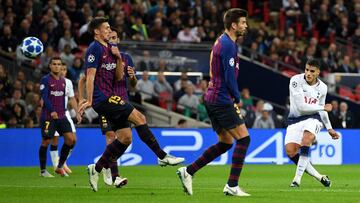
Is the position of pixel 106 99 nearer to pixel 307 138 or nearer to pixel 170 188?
pixel 170 188

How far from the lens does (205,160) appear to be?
13008 mm

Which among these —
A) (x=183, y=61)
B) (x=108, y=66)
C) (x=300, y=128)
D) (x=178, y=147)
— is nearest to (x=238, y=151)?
(x=108, y=66)

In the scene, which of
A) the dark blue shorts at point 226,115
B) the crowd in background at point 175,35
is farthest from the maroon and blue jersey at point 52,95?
the dark blue shorts at point 226,115

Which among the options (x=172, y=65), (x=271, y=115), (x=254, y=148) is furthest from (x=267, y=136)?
(x=172, y=65)

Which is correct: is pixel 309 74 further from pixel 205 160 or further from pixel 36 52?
pixel 36 52

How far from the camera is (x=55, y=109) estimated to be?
1903 centimetres

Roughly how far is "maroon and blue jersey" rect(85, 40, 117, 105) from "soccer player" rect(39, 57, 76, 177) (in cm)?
493

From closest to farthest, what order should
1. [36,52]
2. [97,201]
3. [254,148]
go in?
[97,201], [36,52], [254,148]

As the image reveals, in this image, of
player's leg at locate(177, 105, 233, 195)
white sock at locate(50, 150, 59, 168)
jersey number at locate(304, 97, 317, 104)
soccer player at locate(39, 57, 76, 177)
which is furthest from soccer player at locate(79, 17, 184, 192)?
white sock at locate(50, 150, 59, 168)

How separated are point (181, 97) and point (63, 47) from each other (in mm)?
3538

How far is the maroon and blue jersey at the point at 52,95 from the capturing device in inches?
744

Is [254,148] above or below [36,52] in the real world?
below

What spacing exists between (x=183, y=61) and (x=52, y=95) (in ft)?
31.2

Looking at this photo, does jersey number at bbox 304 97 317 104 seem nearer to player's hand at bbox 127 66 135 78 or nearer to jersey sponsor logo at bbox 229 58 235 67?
player's hand at bbox 127 66 135 78
